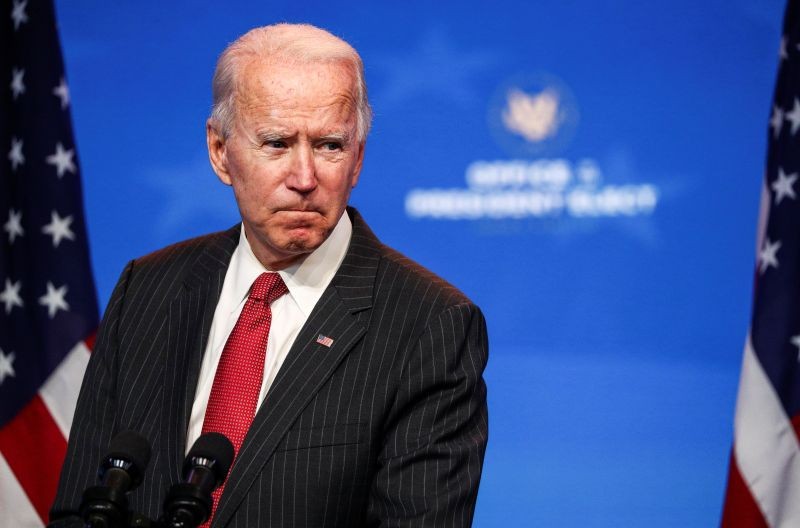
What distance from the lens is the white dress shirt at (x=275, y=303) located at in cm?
203

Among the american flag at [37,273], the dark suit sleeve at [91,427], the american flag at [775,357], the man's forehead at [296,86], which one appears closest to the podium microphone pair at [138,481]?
the dark suit sleeve at [91,427]

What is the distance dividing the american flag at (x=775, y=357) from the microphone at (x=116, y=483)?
263cm

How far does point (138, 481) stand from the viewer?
4.80 feet

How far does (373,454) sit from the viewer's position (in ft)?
6.28

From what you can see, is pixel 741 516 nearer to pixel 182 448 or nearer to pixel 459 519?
pixel 459 519

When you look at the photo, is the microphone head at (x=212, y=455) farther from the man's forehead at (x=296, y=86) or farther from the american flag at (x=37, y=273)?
the american flag at (x=37, y=273)

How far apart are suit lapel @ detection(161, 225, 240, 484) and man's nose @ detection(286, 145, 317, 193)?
36cm

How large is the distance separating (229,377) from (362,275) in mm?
339

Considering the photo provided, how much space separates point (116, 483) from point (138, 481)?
0.06 meters

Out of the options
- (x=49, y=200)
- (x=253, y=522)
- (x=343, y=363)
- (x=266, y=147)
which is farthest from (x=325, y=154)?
(x=49, y=200)

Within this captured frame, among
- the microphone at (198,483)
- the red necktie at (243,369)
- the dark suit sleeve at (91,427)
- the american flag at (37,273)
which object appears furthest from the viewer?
the american flag at (37,273)

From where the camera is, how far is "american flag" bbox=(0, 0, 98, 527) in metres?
4.18

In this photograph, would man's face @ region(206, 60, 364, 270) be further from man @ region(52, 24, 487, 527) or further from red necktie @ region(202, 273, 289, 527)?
red necktie @ region(202, 273, 289, 527)

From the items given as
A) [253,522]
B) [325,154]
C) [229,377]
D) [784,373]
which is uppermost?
[784,373]
